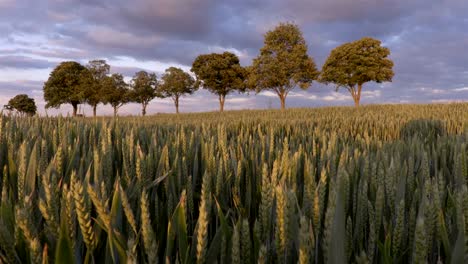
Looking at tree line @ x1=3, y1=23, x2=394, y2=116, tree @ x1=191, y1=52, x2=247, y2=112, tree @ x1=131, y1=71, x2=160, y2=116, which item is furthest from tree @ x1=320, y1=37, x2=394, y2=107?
tree @ x1=131, y1=71, x2=160, y2=116

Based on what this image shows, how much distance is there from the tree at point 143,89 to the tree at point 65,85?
Result: 333 inches

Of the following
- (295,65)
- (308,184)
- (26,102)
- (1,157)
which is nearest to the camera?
(308,184)

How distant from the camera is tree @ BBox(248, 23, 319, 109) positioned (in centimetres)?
4294

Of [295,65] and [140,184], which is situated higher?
[295,65]

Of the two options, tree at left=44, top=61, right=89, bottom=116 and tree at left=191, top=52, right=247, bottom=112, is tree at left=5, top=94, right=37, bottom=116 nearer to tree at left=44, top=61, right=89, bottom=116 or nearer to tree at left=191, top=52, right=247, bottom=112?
tree at left=44, top=61, right=89, bottom=116

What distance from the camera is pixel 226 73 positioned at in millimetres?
54500

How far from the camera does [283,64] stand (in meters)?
42.8

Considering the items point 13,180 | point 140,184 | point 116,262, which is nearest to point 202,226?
point 116,262

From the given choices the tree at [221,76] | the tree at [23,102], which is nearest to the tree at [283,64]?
the tree at [221,76]

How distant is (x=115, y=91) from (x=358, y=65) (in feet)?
132

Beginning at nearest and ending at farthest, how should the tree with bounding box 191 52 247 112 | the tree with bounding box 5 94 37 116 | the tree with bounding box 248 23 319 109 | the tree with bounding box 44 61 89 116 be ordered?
the tree with bounding box 248 23 319 109
the tree with bounding box 191 52 247 112
the tree with bounding box 44 61 89 116
the tree with bounding box 5 94 37 116

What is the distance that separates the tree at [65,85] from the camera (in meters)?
56.6

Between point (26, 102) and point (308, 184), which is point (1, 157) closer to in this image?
point (308, 184)

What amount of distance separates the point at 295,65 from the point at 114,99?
3302cm
